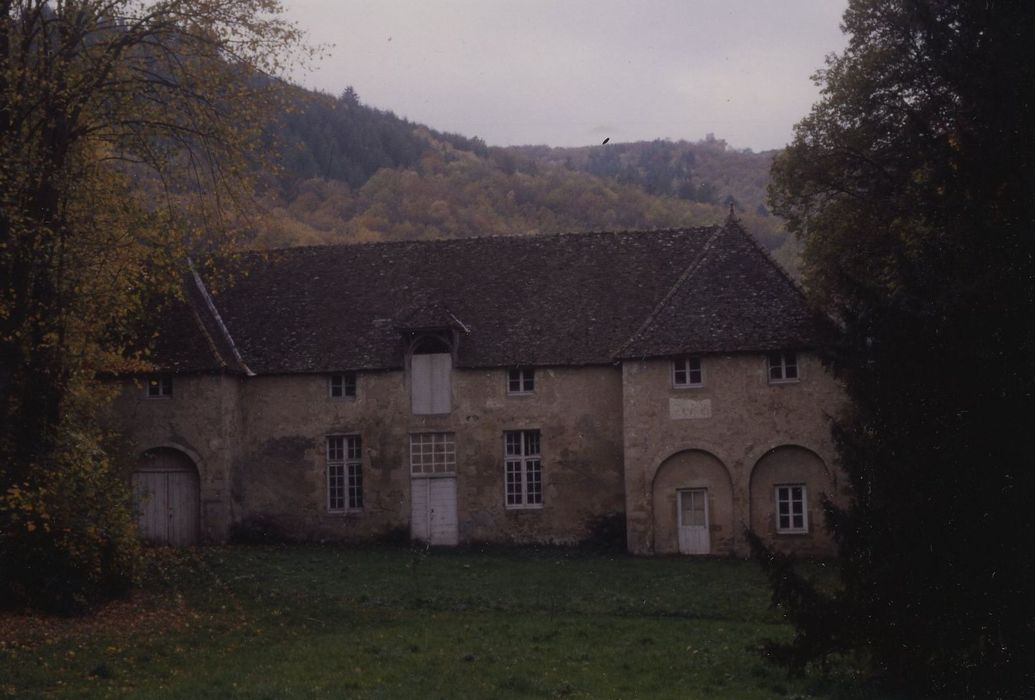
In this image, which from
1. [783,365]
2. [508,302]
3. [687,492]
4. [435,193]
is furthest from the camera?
[435,193]

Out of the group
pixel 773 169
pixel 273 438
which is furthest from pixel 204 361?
→ pixel 773 169

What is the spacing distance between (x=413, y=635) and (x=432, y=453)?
45.9 ft

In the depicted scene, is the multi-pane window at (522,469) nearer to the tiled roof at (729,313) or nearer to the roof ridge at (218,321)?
the tiled roof at (729,313)

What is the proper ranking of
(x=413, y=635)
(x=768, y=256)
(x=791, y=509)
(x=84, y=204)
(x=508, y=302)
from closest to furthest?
1. (x=413, y=635)
2. (x=84, y=204)
3. (x=791, y=509)
4. (x=768, y=256)
5. (x=508, y=302)

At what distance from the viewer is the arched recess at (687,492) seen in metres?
29.2

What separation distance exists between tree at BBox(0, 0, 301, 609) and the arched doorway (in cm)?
980

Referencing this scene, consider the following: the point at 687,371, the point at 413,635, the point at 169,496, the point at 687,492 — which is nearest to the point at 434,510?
the point at 687,492

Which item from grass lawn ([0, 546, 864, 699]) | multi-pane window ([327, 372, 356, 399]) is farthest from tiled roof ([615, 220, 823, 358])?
multi-pane window ([327, 372, 356, 399])

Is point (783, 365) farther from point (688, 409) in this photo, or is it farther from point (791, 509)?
point (791, 509)

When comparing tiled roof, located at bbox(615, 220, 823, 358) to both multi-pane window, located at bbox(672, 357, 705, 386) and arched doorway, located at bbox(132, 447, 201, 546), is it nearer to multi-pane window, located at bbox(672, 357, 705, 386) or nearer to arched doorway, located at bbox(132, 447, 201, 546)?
multi-pane window, located at bbox(672, 357, 705, 386)

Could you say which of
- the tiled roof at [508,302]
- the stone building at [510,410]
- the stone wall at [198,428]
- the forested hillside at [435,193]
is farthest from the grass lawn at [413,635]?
the forested hillside at [435,193]

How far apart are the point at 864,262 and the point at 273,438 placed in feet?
54.6

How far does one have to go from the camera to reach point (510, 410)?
102 ft

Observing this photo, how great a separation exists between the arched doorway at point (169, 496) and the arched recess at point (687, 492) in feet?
41.2
